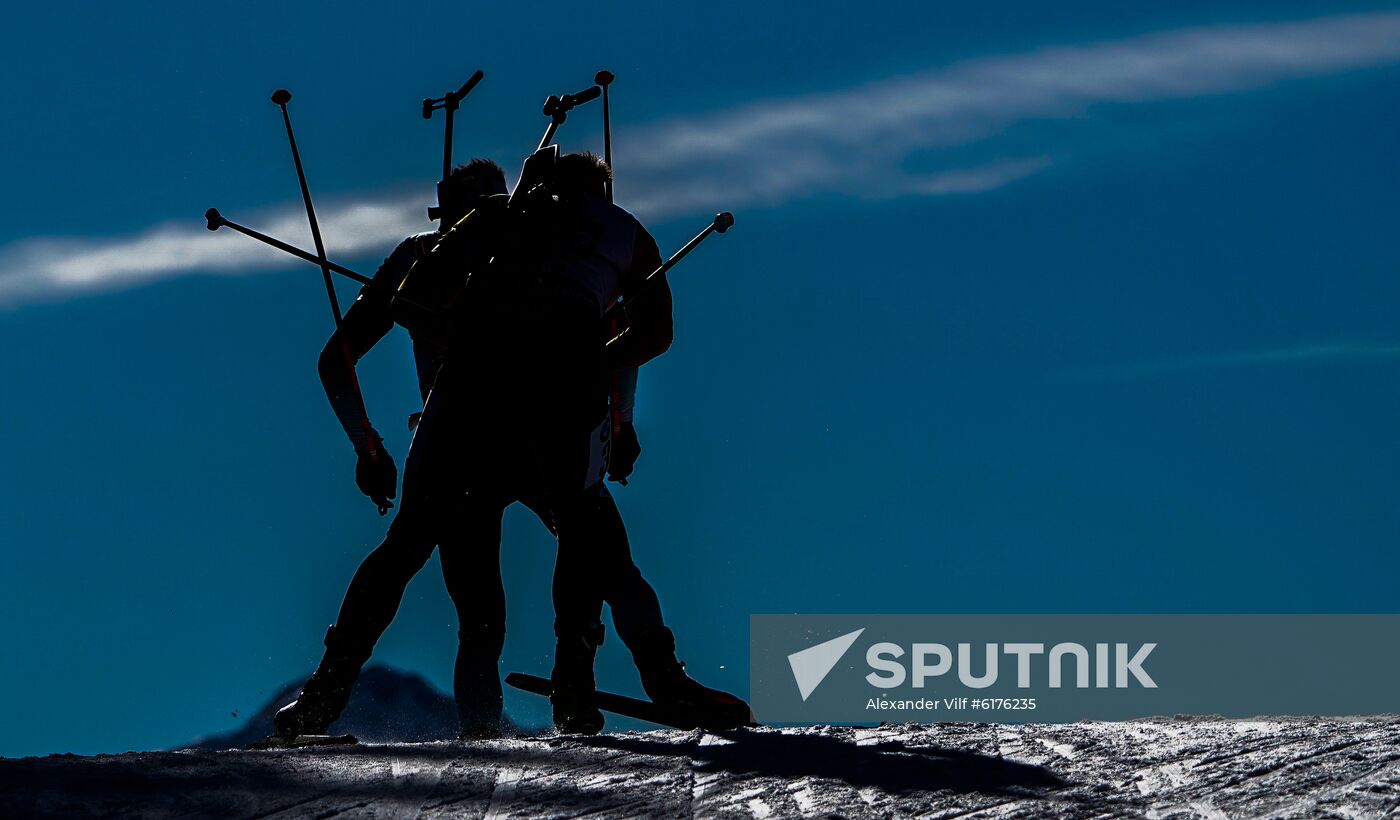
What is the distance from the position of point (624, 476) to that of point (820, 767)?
10.3ft

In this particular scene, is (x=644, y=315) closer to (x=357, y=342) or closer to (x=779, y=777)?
(x=357, y=342)

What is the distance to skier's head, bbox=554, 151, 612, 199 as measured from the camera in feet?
24.8

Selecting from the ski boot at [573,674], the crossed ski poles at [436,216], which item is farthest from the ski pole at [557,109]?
the ski boot at [573,674]

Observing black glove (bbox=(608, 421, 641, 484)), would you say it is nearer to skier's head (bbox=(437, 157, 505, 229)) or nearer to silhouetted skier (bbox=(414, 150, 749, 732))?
silhouetted skier (bbox=(414, 150, 749, 732))

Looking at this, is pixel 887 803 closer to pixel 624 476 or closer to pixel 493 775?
pixel 493 775

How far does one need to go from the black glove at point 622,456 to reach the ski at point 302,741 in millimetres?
1939

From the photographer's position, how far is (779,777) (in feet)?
16.5

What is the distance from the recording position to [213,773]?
5.06 m

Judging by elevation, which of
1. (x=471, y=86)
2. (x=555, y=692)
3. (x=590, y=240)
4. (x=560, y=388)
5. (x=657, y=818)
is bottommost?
(x=657, y=818)

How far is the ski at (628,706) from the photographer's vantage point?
266 inches

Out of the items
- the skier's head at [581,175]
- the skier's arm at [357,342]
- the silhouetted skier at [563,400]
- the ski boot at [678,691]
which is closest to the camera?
the ski boot at [678,691]

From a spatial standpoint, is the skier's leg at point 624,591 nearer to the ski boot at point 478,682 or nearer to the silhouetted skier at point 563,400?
the silhouetted skier at point 563,400

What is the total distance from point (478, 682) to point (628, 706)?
618mm

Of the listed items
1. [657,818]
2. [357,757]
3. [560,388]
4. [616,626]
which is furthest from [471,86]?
[657,818]
